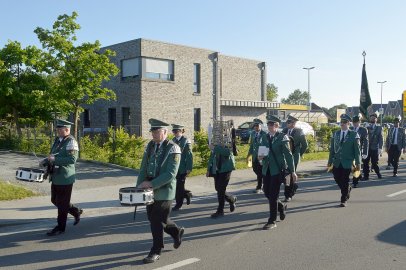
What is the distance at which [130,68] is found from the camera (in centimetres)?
2744

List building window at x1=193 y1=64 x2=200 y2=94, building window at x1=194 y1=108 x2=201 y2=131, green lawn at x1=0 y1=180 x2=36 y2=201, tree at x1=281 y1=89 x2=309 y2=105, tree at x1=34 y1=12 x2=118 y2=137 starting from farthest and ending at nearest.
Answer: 1. tree at x1=281 y1=89 x2=309 y2=105
2. building window at x1=194 y1=108 x2=201 y2=131
3. building window at x1=193 y1=64 x2=200 y2=94
4. tree at x1=34 y1=12 x2=118 y2=137
5. green lawn at x1=0 y1=180 x2=36 y2=201

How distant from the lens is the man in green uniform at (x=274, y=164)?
24.5 feet

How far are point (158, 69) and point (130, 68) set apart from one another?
174 centimetres

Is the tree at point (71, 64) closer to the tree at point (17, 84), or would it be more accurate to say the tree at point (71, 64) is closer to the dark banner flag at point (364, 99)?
the tree at point (17, 84)

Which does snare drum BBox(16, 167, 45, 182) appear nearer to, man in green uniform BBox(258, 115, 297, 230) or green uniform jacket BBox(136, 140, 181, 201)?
green uniform jacket BBox(136, 140, 181, 201)

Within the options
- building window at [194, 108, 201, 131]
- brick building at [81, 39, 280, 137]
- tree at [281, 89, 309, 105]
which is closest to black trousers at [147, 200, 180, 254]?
brick building at [81, 39, 280, 137]

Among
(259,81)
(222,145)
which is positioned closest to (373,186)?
(222,145)

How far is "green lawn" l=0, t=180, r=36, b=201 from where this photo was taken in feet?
33.3

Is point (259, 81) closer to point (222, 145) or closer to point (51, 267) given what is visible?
point (222, 145)

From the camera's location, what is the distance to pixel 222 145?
890cm

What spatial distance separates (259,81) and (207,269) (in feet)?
107

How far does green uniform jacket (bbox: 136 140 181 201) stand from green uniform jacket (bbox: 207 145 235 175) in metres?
2.90

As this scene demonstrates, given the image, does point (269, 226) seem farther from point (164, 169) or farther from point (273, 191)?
point (164, 169)

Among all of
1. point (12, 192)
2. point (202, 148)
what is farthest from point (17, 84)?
point (12, 192)
